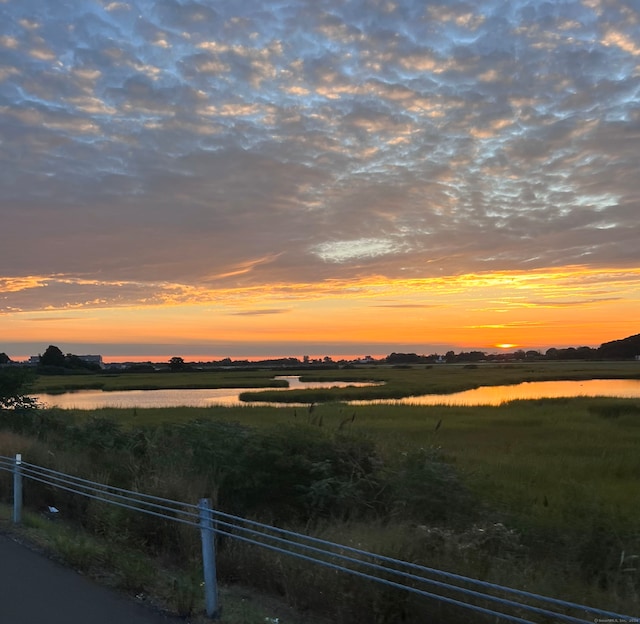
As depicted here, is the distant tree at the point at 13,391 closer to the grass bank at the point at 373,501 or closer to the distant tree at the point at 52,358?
the grass bank at the point at 373,501

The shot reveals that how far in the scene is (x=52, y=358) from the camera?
112 metres

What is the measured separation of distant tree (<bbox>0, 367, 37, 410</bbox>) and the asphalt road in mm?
12850

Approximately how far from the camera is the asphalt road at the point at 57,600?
496 centimetres

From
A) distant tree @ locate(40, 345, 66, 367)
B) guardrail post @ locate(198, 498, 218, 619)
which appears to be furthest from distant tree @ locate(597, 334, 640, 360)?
guardrail post @ locate(198, 498, 218, 619)

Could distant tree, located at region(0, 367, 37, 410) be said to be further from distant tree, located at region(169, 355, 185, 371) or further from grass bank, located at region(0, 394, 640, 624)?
distant tree, located at region(169, 355, 185, 371)

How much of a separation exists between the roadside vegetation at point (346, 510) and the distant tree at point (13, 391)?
1762 mm

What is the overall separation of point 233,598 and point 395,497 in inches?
155

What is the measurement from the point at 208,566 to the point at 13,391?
50.8 feet

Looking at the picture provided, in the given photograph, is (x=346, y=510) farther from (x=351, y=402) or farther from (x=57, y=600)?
(x=351, y=402)

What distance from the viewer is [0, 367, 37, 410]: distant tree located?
18.0 m

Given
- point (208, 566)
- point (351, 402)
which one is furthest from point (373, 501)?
point (351, 402)

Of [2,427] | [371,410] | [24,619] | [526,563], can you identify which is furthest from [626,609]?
[371,410]

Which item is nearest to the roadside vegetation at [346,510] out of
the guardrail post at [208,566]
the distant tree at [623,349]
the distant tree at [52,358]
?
the guardrail post at [208,566]

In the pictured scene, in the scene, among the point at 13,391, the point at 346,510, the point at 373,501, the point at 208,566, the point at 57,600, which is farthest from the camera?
the point at 13,391
